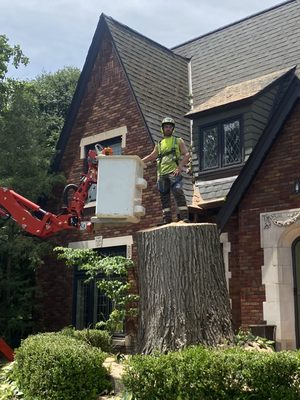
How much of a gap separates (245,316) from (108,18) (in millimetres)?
9356

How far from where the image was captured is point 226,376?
564cm

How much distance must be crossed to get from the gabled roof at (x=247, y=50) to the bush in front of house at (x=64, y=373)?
9.40 m

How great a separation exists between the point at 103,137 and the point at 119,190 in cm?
753

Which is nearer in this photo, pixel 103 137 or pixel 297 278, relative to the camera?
pixel 297 278

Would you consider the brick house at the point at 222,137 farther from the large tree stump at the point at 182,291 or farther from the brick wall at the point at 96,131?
the large tree stump at the point at 182,291

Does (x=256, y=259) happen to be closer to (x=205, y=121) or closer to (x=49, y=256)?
(x=205, y=121)

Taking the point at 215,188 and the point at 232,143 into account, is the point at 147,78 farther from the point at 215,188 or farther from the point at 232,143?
the point at 215,188

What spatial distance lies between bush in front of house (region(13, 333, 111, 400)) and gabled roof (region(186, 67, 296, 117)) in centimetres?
710

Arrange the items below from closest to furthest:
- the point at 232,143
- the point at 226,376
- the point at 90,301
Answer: the point at 226,376, the point at 232,143, the point at 90,301

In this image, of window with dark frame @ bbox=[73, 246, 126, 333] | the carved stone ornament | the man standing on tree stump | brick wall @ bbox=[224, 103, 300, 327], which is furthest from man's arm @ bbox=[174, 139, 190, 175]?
window with dark frame @ bbox=[73, 246, 126, 333]

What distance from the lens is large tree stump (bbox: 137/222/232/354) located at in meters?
6.81

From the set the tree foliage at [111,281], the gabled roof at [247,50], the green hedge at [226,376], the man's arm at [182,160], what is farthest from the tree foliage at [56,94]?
the green hedge at [226,376]

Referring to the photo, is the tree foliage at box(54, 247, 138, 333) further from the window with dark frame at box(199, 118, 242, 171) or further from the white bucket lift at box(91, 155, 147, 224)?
the white bucket lift at box(91, 155, 147, 224)

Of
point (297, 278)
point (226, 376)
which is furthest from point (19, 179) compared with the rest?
point (226, 376)
